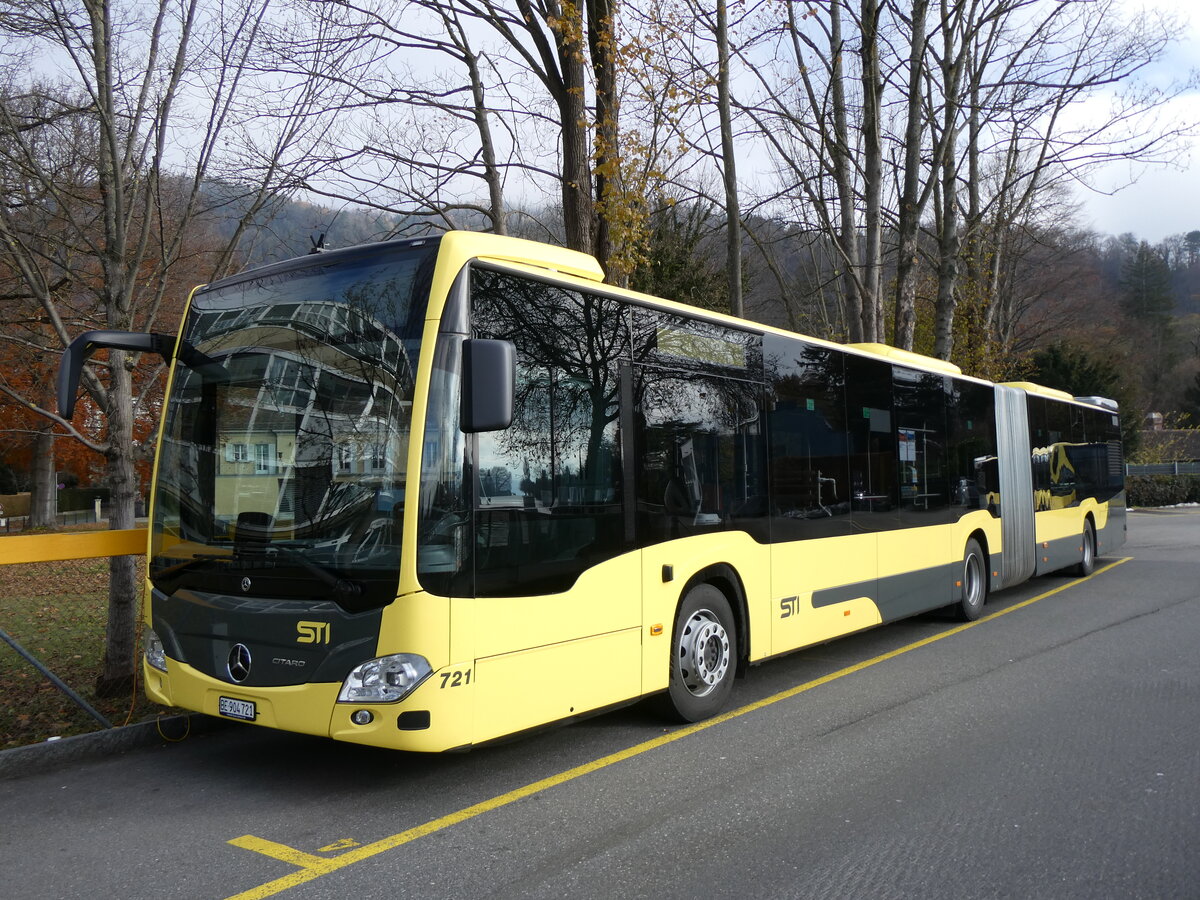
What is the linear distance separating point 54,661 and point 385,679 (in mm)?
6191

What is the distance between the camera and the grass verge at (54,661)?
6867 millimetres

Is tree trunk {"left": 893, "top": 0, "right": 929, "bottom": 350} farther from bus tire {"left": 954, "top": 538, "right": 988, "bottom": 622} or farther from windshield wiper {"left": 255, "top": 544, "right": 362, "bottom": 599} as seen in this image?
windshield wiper {"left": 255, "top": 544, "right": 362, "bottom": 599}

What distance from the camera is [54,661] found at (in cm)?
943

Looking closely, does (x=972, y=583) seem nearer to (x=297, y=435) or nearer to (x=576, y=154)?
(x=576, y=154)

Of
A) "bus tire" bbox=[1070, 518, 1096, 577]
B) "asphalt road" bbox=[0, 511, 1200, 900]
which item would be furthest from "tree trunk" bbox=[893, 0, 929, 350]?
"asphalt road" bbox=[0, 511, 1200, 900]

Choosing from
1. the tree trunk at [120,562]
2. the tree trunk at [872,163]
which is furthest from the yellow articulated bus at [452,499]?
the tree trunk at [872,163]

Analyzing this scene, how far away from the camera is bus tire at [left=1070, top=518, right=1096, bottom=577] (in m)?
15.8

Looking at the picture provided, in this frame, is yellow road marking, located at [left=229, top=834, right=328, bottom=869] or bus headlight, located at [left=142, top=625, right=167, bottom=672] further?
bus headlight, located at [left=142, top=625, right=167, bottom=672]

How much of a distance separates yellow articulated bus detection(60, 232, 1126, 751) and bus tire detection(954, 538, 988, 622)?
14.4 ft

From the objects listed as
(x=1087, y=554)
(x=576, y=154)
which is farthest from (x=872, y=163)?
(x=576, y=154)

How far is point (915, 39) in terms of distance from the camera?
17.6 metres

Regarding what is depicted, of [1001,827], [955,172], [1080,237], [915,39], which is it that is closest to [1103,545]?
[955,172]

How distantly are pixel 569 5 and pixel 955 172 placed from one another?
1184cm

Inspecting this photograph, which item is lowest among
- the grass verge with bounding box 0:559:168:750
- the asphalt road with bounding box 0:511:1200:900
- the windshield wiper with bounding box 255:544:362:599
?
the asphalt road with bounding box 0:511:1200:900
